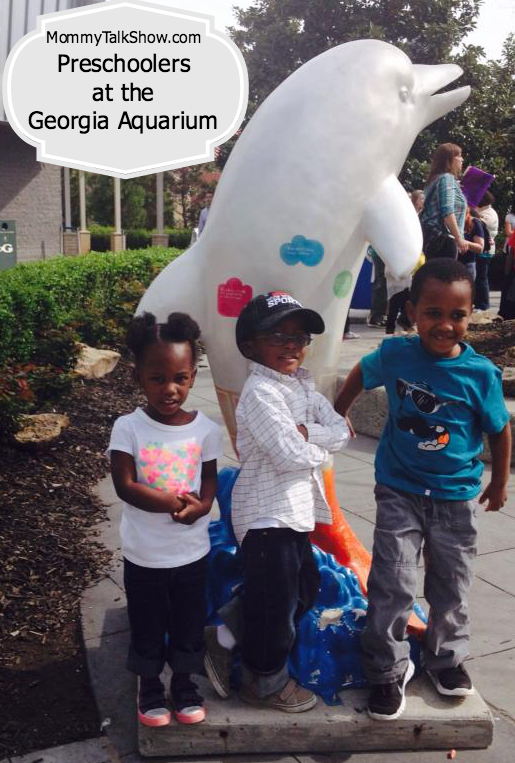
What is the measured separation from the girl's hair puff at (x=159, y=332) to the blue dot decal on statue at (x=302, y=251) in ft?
1.54

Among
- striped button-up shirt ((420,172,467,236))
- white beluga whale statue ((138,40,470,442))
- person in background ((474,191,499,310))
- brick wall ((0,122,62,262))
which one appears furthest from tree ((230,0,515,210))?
white beluga whale statue ((138,40,470,442))

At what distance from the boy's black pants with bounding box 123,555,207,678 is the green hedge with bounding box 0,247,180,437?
98.1 inches

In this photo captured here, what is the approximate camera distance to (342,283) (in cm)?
269

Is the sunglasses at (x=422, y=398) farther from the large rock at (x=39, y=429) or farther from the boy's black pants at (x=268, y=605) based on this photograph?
the large rock at (x=39, y=429)

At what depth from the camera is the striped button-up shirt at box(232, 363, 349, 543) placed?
2137mm

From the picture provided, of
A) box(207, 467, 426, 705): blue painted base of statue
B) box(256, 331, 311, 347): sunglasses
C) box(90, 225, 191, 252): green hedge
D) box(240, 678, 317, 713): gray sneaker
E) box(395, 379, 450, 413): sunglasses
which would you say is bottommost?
box(90, 225, 191, 252): green hedge

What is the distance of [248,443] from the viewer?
2.21 metres

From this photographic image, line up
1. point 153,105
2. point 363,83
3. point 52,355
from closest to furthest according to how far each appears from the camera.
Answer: point 363,83 < point 52,355 < point 153,105

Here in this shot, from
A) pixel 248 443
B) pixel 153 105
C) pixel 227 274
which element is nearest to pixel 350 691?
pixel 248 443

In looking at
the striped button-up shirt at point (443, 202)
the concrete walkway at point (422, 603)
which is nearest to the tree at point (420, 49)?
the striped button-up shirt at point (443, 202)

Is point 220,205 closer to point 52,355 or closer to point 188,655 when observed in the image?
point 188,655

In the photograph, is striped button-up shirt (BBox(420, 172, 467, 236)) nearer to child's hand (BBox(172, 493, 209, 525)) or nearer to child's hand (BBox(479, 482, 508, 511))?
child's hand (BBox(479, 482, 508, 511))

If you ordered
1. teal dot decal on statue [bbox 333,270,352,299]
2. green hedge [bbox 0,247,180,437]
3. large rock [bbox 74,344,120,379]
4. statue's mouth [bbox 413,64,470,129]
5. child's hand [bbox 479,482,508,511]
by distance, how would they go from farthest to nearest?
large rock [bbox 74,344,120,379], green hedge [bbox 0,247,180,437], statue's mouth [bbox 413,64,470,129], teal dot decal on statue [bbox 333,270,352,299], child's hand [bbox 479,482,508,511]

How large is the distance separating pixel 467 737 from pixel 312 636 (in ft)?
1.69
